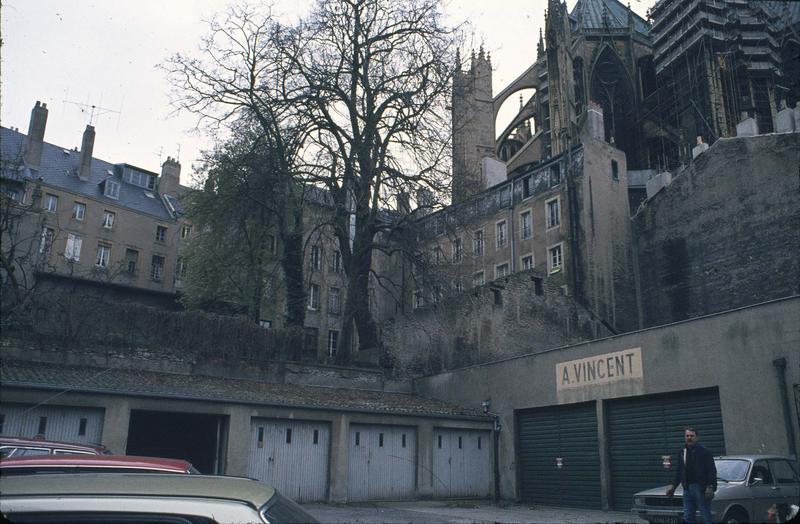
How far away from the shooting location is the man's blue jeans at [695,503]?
10234mm

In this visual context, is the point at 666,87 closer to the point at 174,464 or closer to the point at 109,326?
the point at 109,326

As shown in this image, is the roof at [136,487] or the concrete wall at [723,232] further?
the concrete wall at [723,232]

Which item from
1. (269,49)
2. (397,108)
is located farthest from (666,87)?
(269,49)

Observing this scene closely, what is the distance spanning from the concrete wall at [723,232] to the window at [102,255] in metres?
34.2

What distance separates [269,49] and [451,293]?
507 inches

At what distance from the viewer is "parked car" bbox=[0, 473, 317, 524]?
2533 mm

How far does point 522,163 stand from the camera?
51.2m

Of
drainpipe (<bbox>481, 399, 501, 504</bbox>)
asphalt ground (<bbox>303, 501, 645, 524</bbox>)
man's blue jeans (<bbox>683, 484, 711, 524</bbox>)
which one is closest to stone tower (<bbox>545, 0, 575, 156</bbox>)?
drainpipe (<bbox>481, 399, 501, 504</bbox>)

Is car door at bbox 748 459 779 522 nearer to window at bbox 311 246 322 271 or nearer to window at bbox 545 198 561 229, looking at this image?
window at bbox 311 246 322 271

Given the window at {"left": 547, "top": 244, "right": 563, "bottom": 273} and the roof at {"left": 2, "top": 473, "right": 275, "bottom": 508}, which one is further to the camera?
the window at {"left": 547, "top": 244, "right": 563, "bottom": 273}

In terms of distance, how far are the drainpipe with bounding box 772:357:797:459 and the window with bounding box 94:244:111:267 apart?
41.4m

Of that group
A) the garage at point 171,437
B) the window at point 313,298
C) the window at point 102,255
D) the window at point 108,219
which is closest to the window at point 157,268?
the window at point 102,255

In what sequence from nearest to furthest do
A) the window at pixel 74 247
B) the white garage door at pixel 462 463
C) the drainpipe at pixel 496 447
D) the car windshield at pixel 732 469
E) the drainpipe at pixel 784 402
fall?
the car windshield at pixel 732 469, the drainpipe at pixel 784 402, the white garage door at pixel 462 463, the drainpipe at pixel 496 447, the window at pixel 74 247

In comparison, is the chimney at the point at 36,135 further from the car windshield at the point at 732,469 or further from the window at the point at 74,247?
the car windshield at the point at 732,469
